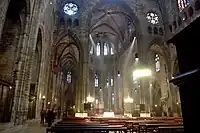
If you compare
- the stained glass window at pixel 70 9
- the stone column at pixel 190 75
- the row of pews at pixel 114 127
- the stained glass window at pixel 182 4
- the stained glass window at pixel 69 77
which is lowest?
the row of pews at pixel 114 127

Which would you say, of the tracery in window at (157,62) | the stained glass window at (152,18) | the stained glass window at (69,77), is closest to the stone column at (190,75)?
the stained glass window at (152,18)

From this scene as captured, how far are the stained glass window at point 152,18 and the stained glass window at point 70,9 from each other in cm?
1126

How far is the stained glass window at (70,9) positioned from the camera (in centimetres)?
2387

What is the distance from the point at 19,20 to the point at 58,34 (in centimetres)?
1174

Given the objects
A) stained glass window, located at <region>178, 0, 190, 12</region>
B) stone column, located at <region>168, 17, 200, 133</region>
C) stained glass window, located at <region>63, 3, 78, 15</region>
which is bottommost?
stone column, located at <region>168, 17, 200, 133</region>

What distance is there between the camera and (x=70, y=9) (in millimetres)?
24016

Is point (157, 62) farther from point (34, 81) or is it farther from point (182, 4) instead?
point (34, 81)

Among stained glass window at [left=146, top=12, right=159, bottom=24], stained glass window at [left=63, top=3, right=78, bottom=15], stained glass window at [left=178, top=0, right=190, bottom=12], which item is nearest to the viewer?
stained glass window at [left=178, top=0, right=190, bottom=12]

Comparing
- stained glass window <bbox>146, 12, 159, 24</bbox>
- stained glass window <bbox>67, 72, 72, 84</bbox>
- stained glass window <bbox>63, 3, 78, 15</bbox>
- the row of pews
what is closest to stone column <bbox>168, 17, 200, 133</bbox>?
the row of pews

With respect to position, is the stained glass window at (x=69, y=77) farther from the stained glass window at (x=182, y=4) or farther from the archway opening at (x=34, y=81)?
the stained glass window at (x=182, y=4)

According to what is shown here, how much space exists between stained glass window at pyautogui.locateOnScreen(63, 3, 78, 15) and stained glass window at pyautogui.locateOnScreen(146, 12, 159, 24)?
36.9ft

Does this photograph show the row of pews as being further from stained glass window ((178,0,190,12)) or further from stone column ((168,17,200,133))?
stained glass window ((178,0,190,12))

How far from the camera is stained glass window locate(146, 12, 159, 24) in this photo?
2445 cm

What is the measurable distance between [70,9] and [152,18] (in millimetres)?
12865
